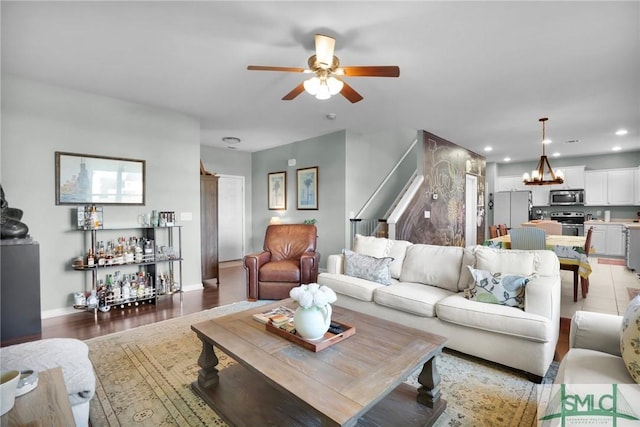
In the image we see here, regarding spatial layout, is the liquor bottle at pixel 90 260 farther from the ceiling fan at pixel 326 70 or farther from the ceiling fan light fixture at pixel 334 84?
the ceiling fan light fixture at pixel 334 84

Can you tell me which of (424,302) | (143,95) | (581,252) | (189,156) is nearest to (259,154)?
(189,156)

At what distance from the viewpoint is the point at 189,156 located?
454cm

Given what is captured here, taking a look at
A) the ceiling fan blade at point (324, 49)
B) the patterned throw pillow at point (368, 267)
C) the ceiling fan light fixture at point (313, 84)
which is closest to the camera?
the ceiling fan blade at point (324, 49)

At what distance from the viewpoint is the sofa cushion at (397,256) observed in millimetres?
3344

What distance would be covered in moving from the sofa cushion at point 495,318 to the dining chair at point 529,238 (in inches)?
79.1

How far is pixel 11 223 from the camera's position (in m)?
2.93

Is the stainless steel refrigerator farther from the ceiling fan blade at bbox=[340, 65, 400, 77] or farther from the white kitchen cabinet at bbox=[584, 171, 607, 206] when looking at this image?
the ceiling fan blade at bbox=[340, 65, 400, 77]

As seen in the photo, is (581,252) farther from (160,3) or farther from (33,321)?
(33,321)

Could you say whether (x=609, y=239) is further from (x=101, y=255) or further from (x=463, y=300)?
(x=101, y=255)

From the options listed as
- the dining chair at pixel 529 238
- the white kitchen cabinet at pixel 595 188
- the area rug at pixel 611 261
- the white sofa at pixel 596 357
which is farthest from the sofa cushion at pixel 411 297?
the white kitchen cabinet at pixel 595 188

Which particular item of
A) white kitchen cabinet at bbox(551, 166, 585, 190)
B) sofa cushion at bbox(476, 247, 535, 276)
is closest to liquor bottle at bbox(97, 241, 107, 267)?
sofa cushion at bbox(476, 247, 535, 276)

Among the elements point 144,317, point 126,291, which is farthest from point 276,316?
point 126,291

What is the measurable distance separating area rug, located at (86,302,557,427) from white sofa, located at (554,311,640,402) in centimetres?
50

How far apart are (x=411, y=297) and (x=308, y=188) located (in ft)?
12.6
